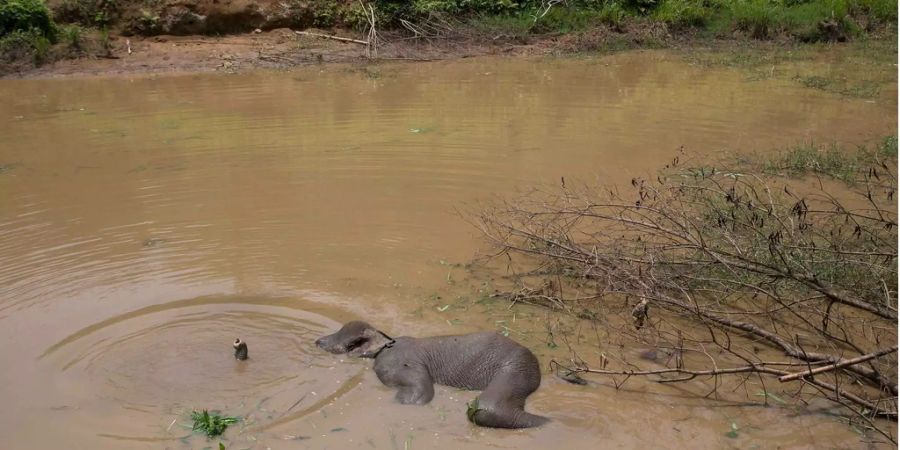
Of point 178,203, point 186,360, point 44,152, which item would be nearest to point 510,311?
point 186,360

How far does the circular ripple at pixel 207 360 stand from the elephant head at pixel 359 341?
9cm

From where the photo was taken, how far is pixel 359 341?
4.52 meters

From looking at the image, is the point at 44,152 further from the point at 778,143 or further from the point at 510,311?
the point at 778,143

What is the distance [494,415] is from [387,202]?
3.76 meters

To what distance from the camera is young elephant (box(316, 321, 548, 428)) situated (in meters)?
3.87

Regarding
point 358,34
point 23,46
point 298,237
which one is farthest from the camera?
point 358,34

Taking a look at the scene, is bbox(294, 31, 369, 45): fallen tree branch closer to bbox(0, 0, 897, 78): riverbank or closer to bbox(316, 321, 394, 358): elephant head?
bbox(0, 0, 897, 78): riverbank

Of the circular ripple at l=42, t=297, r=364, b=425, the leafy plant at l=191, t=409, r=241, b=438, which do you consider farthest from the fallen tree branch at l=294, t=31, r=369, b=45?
the leafy plant at l=191, t=409, r=241, b=438

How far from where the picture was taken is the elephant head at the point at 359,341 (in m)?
4.48

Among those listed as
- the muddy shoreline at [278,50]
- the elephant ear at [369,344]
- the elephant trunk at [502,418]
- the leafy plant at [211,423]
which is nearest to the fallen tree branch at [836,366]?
the elephant trunk at [502,418]

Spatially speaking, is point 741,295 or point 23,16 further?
point 23,16

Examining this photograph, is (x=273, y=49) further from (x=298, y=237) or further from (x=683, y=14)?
(x=298, y=237)

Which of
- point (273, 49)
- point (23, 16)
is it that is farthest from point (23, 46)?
point (273, 49)

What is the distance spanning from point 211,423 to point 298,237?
281 cm
